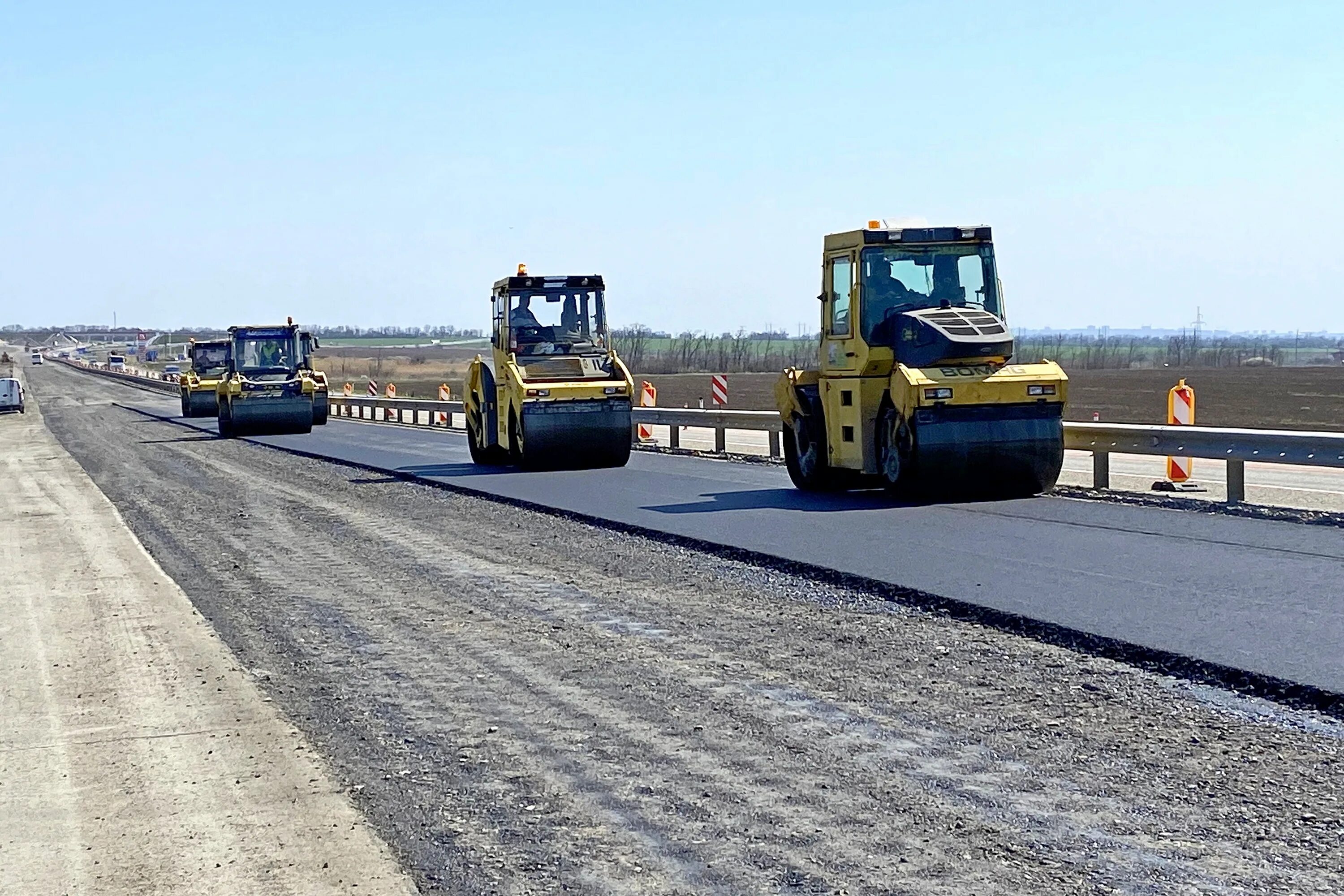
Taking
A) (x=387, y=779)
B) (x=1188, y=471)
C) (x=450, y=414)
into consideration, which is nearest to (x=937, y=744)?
(x=387, y=779)

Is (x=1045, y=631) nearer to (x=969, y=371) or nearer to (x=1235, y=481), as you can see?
(x=969, y=371)

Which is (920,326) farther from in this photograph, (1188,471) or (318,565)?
(318,565)

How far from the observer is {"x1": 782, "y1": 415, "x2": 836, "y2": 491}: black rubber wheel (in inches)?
658

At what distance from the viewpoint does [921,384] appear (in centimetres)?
1463

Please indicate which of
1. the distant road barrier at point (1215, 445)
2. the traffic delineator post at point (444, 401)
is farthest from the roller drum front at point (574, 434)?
the traffic delineator post at point (444, 401)

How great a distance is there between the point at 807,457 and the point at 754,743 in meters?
10.7

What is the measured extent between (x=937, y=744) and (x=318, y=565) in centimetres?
718

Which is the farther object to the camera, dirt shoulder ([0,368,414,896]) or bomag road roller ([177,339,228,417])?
bomag road roller ([177,339,228,417])

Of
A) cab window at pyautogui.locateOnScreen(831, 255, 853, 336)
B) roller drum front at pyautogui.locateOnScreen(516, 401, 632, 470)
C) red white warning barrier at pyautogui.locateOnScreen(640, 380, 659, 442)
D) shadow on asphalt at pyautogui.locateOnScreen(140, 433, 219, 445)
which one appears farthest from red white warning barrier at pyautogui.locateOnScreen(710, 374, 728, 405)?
cab window at pyautogui.locateOnScreen(831, 255, 853, 336)

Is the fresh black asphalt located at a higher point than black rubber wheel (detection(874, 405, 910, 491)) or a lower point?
lower

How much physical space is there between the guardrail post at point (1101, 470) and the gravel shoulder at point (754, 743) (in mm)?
6098

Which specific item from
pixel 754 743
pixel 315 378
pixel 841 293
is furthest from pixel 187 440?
pixel 754 743

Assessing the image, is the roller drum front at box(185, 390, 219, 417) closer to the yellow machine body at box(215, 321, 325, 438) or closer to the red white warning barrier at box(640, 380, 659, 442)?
the yellow machine body at box(215, 321, 325, 438)

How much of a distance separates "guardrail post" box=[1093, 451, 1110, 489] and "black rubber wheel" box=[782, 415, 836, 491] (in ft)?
8.63
